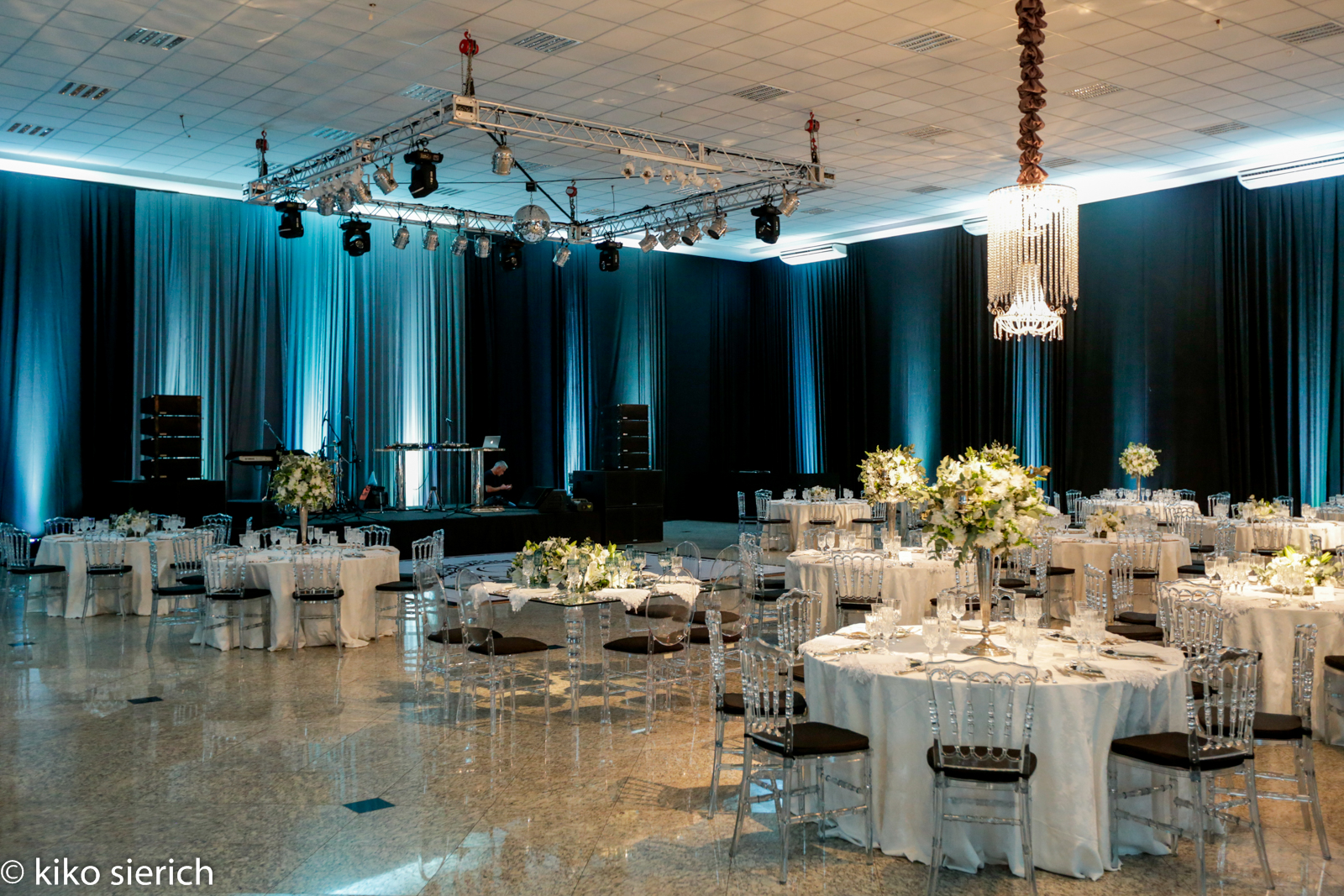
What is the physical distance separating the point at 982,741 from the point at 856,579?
3894 mm

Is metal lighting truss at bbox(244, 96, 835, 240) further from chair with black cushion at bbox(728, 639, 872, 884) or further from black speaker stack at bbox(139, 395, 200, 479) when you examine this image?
chair with black cushion at bbox(728, 639, 872, 884)

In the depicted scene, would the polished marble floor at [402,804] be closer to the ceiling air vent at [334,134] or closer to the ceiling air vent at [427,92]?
the ceiling air vent at [427,92]

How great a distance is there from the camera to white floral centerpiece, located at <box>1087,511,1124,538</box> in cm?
972

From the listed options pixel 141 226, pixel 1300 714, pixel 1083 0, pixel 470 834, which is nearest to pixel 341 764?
pixel 470 834

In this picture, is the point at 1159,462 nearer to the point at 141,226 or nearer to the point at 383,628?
the point at 383,628

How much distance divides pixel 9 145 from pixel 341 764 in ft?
33.2

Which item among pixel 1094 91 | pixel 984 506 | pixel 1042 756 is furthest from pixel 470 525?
pixel 1042 756

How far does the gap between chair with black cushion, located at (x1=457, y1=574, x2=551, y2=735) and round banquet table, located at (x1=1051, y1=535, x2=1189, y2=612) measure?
198 inches

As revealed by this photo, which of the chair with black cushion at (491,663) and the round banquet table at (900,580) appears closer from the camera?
the chair with black cushion at (491,663)

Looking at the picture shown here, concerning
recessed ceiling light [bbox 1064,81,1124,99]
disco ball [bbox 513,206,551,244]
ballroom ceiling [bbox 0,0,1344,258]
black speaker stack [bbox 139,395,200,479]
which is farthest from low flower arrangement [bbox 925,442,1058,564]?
black speaker stack [bbox 139,395,200,479]

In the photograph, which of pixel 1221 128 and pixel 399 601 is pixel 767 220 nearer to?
pixel 1221 128

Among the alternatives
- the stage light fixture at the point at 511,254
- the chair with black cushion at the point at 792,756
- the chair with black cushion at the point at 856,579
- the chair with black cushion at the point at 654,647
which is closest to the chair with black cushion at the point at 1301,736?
the chair with black cushion at the point at 792,756

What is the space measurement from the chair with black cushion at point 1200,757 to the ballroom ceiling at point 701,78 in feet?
18.8

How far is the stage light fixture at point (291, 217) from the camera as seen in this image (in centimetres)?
1205
